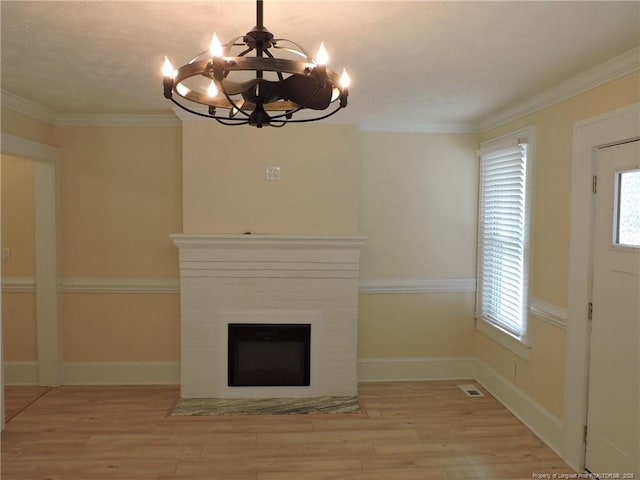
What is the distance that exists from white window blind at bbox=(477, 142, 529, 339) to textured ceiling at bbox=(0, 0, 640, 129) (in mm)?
763

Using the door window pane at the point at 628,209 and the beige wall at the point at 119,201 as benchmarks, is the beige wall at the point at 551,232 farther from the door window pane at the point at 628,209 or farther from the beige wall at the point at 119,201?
the beige wall at the point at 119,201

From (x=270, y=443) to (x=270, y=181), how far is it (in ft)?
6.83

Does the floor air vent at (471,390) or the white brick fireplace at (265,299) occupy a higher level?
the white brick fireplace at (265,299)

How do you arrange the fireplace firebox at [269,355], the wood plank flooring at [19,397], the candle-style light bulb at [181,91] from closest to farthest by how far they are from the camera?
the candle-style light bulb at [181,91] < the wood plank flooring at [19,397] < the fireplace firebox at [269,355]

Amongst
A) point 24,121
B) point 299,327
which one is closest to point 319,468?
point 299,327

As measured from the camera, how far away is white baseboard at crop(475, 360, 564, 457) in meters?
3.20

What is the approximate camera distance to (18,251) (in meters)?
4.30

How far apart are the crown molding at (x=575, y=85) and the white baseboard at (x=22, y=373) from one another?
4.66 meters

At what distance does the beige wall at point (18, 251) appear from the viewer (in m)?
4.27

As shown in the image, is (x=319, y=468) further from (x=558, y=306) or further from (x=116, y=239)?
(x=116, y=239)

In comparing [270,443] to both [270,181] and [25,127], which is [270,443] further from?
[25,127]

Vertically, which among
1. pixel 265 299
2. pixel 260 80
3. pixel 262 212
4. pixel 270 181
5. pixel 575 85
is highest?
pixel 575 85

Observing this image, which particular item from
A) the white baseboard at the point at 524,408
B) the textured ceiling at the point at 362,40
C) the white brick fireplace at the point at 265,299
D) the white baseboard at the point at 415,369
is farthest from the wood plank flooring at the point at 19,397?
the white baseboard at the point at 524,408

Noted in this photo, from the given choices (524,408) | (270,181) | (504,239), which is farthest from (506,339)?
(270,181)
